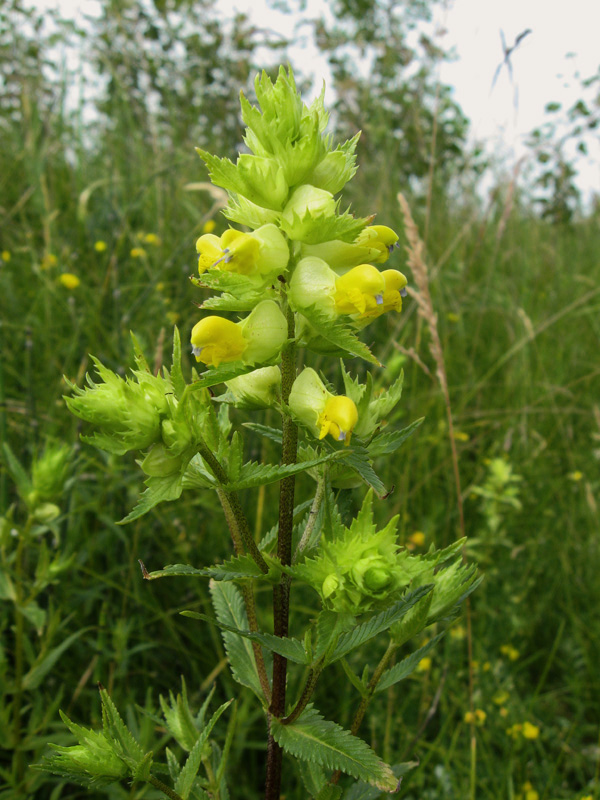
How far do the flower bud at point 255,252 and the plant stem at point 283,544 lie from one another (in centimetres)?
8

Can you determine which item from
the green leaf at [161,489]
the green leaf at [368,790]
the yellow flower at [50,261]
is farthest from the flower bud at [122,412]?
the yellow flower at [50,261]

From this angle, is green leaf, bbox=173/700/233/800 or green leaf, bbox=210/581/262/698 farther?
green leaf, bbox=210/581/262/698

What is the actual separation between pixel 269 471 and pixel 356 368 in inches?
75.6

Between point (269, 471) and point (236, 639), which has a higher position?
point (269, 471)

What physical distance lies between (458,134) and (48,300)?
3621 millimetres

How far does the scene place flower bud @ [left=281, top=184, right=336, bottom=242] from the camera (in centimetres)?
89

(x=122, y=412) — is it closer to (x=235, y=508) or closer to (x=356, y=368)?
(x=235, y=508)

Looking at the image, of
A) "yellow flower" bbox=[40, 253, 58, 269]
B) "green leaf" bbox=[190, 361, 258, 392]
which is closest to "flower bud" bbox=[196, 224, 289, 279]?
"green leaf" bbox=[190, 361, 258, 392]

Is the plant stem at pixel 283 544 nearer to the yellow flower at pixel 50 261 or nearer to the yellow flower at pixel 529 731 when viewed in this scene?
the yellow flower at pixel 529 731

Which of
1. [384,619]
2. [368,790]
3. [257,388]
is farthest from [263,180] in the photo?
[368,790]

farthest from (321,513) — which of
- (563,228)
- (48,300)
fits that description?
(563,228)

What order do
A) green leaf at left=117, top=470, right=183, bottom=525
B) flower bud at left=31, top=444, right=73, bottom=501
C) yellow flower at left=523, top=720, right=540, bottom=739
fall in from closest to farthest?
green leaf at left=117, top=470, right=183, bottom=525
flower bud at left=31, top=444, right=73, bottom=501
yellow flower at left=523, top=720, right=540, bottom=739

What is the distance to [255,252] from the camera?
0.90 m

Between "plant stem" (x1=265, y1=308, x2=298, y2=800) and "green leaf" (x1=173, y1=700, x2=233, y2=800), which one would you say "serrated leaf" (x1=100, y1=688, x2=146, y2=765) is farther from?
"plant stem" (x1=265, y1=308, x2=298, y2=800)
